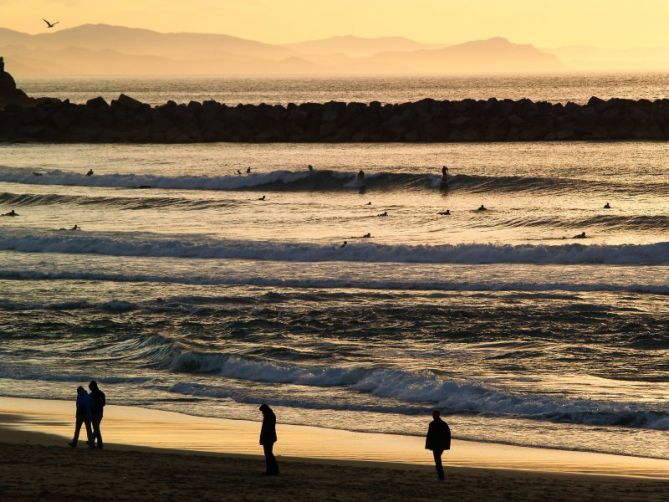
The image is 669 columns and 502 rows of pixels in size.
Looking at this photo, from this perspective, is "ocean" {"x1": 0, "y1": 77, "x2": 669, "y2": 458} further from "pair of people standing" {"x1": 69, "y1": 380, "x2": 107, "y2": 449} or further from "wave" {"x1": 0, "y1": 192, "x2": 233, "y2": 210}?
"pair of people standing" {"x1": 69, "y1": 380, "x2": 107, "y2": 449}

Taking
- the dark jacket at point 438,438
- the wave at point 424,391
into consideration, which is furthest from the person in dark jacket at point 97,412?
the dark jacket at point 438,438

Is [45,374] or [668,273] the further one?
[668,273]

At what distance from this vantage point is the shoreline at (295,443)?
1480 centimetres

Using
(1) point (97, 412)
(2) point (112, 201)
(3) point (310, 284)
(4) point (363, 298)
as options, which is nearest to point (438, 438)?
(1) point (97, 412)

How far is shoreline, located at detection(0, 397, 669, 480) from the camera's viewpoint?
14.8 m

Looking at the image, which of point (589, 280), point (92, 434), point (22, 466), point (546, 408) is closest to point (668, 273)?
point (589, 280)

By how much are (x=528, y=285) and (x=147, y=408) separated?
40.0ft

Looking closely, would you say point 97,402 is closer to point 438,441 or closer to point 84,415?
point 84,415

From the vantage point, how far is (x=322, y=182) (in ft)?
171

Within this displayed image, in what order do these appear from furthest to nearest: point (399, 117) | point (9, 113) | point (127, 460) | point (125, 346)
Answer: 1. point (9, 113)
2. point (399, 117)
3. point (125, 346)
4. point (127, 460)

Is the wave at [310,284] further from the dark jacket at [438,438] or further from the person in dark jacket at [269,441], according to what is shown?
the dark jacket at [438,438]

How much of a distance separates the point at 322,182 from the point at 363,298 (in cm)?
2528

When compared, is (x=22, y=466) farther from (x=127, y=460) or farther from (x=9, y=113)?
(x=9, y=113)

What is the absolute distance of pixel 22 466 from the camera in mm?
13391
